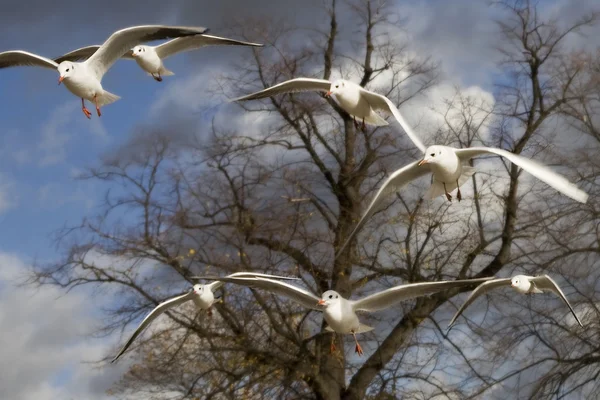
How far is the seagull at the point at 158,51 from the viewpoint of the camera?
33.6 ft

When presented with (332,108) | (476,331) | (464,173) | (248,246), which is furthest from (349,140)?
(464,173)

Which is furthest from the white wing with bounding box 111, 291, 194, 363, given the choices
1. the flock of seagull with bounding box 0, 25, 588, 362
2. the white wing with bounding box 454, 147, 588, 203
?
the white wing with bounding box 454, 147, 588, 203

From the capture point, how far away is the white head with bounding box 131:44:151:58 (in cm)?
1021

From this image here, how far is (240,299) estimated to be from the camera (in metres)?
15.9

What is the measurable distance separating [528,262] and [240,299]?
14.0ft

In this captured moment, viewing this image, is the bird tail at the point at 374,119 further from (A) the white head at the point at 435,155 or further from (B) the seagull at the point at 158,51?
(B) the seagull at the point at 158,51

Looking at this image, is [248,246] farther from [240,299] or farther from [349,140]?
[349,140]

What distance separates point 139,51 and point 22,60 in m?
1.08

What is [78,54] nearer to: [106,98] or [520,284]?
[106,98]

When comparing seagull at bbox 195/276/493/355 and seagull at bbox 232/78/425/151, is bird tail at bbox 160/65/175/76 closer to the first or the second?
seagull at bbox 232/78/425/151

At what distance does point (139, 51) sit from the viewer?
1025 centimetres

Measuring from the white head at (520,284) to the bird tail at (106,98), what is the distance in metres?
4.22

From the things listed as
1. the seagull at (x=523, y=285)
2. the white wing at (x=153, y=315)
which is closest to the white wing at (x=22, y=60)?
the white wing at (x=153, y=315)

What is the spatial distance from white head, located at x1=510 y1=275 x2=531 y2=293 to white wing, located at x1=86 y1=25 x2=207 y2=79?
→ 421 centimetres
